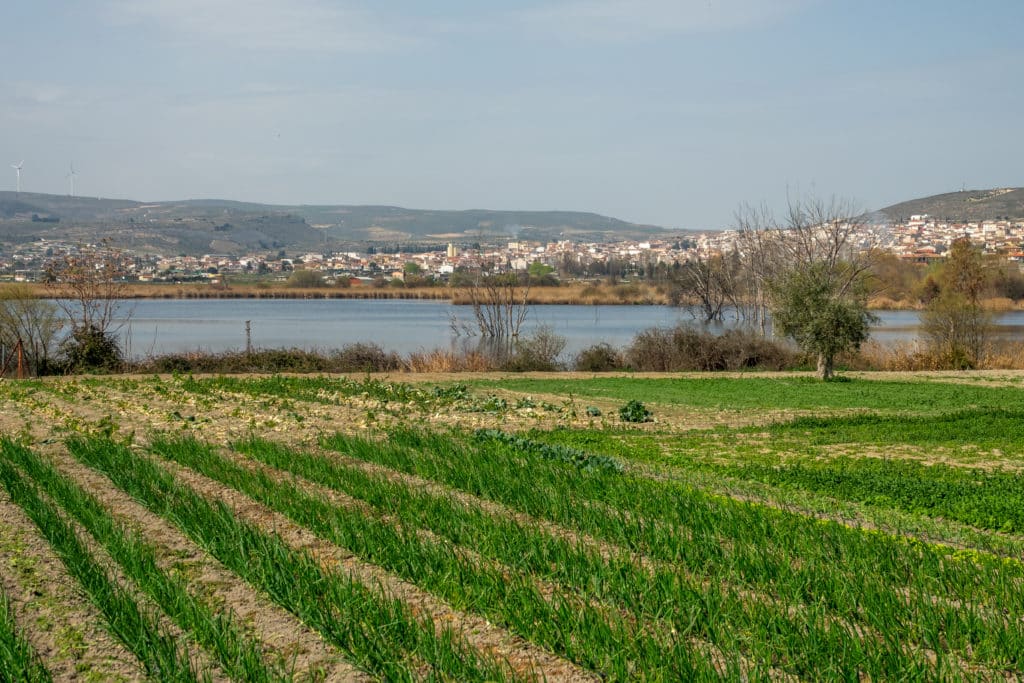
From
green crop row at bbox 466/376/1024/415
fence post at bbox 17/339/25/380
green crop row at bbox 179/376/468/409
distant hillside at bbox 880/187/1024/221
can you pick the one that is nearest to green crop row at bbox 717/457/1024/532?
green crop row at bbox 466/376/1024/415

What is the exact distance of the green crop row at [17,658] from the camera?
5.59 metres

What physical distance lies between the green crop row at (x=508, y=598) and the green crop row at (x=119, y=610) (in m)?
1.79

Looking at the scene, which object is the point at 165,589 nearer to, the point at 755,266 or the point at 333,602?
the point at 333,602

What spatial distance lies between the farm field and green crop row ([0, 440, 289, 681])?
Result: 0.02 meters

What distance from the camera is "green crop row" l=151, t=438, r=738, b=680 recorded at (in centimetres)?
577

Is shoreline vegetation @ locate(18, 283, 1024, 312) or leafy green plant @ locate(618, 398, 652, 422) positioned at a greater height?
leafy green plant @ locate(618, 398, 652, 422)

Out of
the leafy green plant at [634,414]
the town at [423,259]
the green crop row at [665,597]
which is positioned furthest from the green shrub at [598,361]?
the town at [423,259]

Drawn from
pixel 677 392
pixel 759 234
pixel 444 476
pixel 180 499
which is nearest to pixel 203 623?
pixel 180 499

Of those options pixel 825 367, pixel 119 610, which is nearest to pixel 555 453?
pixel 119 610

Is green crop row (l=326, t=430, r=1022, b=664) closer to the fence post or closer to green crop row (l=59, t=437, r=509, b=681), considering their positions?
green crop row (l=59, t=437, r=509, b=681)

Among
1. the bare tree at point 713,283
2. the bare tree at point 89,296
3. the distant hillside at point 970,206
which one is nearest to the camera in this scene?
the bare tree at point 89,296

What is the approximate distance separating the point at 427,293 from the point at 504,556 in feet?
299

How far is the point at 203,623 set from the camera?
6258 millimetres

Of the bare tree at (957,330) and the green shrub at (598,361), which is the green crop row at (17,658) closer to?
the green shrub at (598,361)
